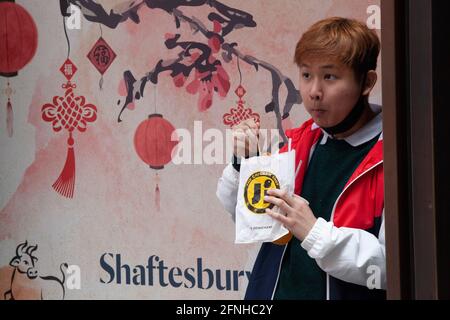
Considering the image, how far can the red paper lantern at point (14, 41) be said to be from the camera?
12.0ft

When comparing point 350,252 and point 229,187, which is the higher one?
point 229,187

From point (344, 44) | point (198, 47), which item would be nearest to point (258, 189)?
point (344, 44)

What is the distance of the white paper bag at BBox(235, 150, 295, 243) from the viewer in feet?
7.92

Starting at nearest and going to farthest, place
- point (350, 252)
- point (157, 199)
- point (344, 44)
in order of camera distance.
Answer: point (350, 252) < point (344, 44) < point (157, 199)

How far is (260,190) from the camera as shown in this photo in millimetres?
2434

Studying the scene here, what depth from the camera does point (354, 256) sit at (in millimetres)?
2264

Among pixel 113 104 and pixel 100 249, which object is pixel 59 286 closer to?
pixel 100 249

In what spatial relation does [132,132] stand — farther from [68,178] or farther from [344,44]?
[344,44]

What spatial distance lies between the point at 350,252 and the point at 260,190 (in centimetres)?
32

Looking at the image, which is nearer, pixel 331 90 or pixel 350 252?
pixel 350 252

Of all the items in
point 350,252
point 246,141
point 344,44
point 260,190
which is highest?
point 344,44

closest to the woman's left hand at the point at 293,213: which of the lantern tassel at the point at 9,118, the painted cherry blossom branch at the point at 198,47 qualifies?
the painted cherry blossom branch at the point at 198,47

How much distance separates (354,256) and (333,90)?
1.55ft
